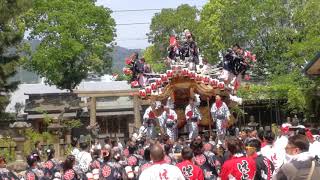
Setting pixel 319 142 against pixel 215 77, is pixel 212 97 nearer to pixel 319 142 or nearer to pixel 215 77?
pixel 215 77

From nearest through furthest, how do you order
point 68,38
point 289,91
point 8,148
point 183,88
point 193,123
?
point 193,123 < point 183,88 < point 8,148 < point 289,91 < point 68,38

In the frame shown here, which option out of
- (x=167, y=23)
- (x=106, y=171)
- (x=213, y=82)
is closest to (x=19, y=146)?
(x=213, y=82)

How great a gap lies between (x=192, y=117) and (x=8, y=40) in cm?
1139

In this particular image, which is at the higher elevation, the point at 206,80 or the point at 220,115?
the point at 206,80

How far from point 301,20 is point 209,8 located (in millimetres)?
9242

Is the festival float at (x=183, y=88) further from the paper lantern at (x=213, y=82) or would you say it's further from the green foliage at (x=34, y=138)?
the green foliage at (x=34, y=138)

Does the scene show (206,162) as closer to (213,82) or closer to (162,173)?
(162,173)

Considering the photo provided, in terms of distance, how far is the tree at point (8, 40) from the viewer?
27.8 m

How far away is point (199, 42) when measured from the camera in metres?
39.9

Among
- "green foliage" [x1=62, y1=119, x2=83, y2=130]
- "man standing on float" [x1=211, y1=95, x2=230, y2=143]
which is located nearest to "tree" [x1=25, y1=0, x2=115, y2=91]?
"green foliage" [x1=62, y1=119, x2=83, y2=130]

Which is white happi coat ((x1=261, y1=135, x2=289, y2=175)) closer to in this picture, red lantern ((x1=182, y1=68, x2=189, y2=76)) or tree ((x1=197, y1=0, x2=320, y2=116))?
red lantern ((x1=182, y1=68, x2=189, y2=76))

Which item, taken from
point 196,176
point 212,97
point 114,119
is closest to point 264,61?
point 114,119

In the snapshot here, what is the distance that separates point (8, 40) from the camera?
2809 cm

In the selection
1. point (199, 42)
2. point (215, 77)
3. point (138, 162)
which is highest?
point (199, 42)
